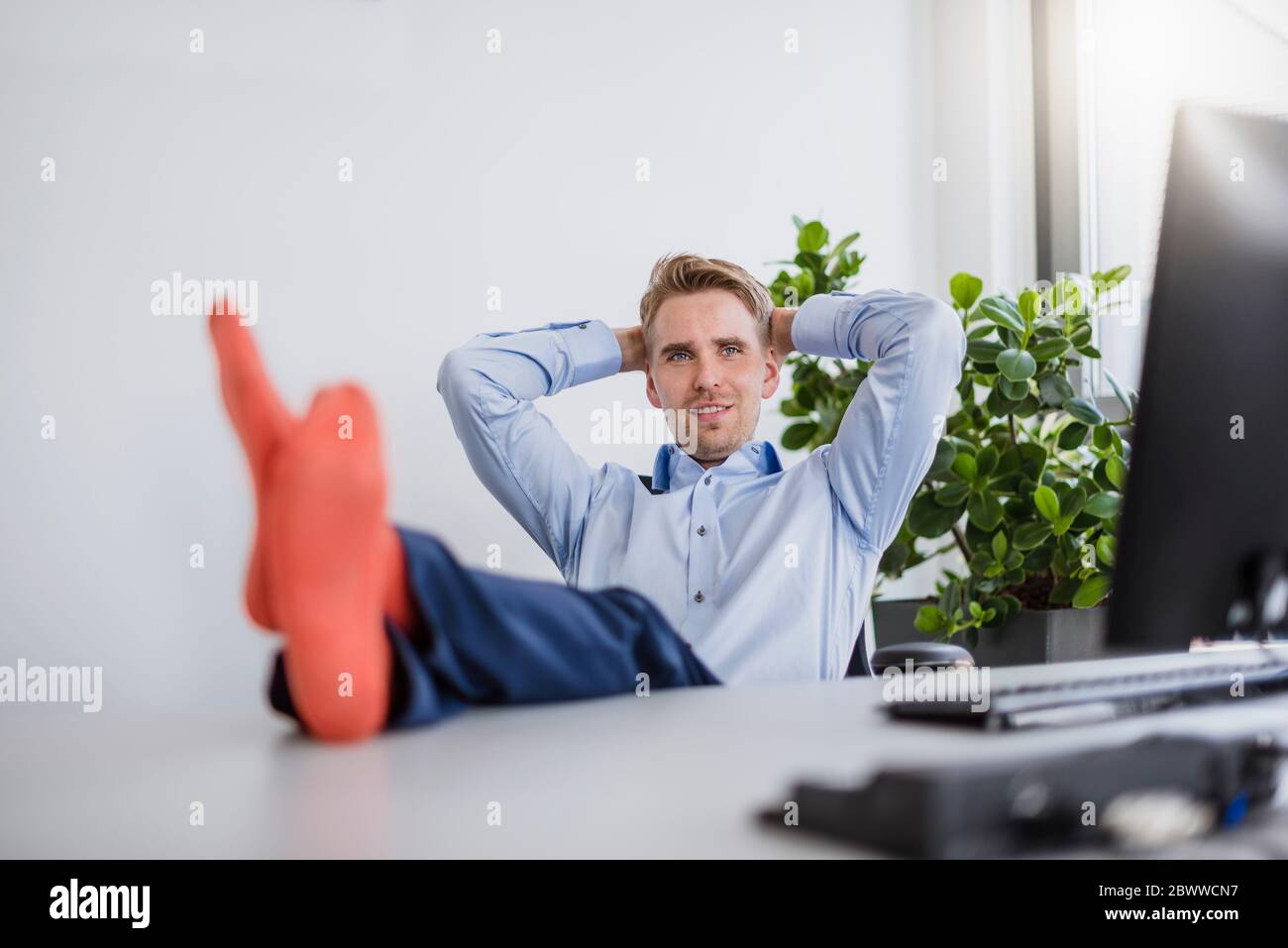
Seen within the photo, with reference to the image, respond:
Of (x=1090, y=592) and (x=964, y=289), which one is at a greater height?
(x=964, y=289)

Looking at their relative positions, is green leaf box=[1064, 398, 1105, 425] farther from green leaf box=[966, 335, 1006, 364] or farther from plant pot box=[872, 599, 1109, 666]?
plant pot box=[872, 599, 1109, 666]

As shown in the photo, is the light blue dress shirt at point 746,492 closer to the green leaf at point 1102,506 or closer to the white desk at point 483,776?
the green leaf at point 1102,506

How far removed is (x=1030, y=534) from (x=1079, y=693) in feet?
4.78

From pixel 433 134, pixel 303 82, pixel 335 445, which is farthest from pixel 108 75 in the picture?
pixel 335 445

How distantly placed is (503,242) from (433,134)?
277mm

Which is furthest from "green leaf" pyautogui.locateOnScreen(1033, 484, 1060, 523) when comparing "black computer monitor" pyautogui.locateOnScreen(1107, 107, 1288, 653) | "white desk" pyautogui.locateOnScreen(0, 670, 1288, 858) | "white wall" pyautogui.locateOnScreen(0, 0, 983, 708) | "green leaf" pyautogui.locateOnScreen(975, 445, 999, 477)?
"black computer monitor" pyautogui.locateOnScreen(1107, 107, 1288, 653)

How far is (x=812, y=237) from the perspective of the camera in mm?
2248

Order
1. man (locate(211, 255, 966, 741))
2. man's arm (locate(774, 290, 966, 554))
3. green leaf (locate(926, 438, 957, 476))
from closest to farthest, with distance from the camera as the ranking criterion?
1. man (locate(211, 255, 966, 741))
2. man's arm (locate(774, 290, 966, 554))
3. green leaf (locate(926, 438, 957, 476))

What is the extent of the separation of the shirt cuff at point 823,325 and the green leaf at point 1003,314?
1.70ft

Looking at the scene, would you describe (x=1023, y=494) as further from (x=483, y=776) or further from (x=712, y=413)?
(x=483, y=776)

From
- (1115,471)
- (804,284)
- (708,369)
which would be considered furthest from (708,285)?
(1115,471)

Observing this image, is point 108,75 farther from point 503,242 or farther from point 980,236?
point 980,236

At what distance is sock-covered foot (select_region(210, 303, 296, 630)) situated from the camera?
65 cm

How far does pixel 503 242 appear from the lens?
7.62 feet
